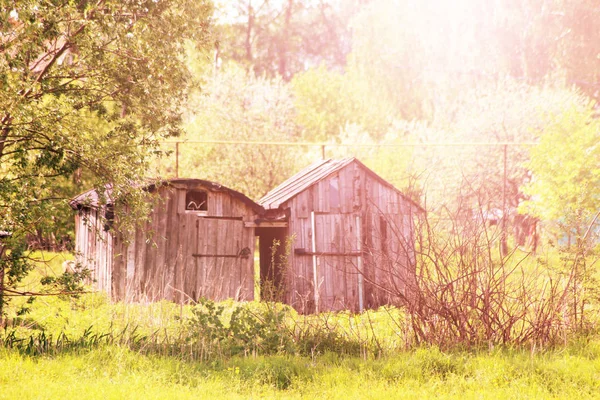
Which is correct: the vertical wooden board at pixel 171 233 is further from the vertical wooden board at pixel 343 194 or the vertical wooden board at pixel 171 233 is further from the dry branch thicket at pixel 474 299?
the dry branch thicket at pixel 474 299

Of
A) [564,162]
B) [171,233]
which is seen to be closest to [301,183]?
[171,233]

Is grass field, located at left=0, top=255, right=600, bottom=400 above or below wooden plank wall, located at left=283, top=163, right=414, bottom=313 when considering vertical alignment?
below

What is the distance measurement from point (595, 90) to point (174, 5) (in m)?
39.1

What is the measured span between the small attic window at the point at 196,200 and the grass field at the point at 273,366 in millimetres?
8109

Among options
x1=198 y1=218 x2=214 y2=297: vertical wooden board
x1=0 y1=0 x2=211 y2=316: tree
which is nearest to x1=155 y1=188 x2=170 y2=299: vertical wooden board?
x1=198 y1=218 x2=214 y2=297: vertical wooden board

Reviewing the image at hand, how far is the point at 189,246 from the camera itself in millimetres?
18203

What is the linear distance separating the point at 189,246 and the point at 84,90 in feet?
25.2

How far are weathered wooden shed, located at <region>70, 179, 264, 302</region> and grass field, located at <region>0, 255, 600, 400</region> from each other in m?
6.99

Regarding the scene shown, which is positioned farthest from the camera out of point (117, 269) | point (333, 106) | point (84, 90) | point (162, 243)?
point (333, 106)

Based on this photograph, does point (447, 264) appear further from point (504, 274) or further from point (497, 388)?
point (497, 388)

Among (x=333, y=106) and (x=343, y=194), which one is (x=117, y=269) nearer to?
(x=343, y=194)

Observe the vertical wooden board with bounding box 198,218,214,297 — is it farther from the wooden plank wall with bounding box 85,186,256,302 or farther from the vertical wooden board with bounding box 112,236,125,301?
the vertical wooden board with bounding box 112,236,125,301

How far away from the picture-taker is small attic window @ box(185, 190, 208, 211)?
60.7 ft

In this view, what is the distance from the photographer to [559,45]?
43.2 metres
